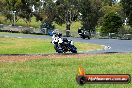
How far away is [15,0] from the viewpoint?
84062mm

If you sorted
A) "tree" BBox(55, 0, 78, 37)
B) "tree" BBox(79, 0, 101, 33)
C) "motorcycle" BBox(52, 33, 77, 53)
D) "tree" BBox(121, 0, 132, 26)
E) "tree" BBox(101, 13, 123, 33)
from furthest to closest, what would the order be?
1. "tree" BBox(55, 0, 78, 37)
2. "tree" BBox(79, 0, 101, 33)
3. "tree" BBox(121, 0, 132, 26)
4. "tree" BBox(101, 13, 123, 33)
5. "motorcycle" BBox(52, 33, 77, 53)

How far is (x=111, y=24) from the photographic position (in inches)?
2625

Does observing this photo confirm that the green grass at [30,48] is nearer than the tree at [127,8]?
Yes

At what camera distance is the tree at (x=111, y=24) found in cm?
6638

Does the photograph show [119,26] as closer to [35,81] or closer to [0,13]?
[0,13]

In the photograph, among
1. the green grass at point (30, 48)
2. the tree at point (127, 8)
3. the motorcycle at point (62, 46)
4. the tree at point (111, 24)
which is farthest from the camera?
the tree at point (127, 8)

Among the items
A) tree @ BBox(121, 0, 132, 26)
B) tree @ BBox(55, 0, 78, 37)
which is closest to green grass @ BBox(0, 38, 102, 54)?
tree @ BBox(121, 0, 132, 26)

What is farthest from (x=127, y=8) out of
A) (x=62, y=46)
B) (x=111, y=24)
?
(x=62, y=46)

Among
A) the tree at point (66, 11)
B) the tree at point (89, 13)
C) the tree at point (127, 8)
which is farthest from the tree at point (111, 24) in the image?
the tree at point (66, 11)

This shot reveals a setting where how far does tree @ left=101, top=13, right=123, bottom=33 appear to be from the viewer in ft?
218

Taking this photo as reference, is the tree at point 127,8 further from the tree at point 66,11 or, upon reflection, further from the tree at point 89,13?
the tree at point 66,11

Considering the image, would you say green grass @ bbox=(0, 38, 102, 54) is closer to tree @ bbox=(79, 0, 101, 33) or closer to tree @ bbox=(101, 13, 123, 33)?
tree @ bbox=(101, 13, 123, 33)

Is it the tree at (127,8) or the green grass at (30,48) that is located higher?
the tree at (127,8)

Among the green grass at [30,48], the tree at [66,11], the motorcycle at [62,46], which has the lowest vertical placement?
the green grass at [30,48]
